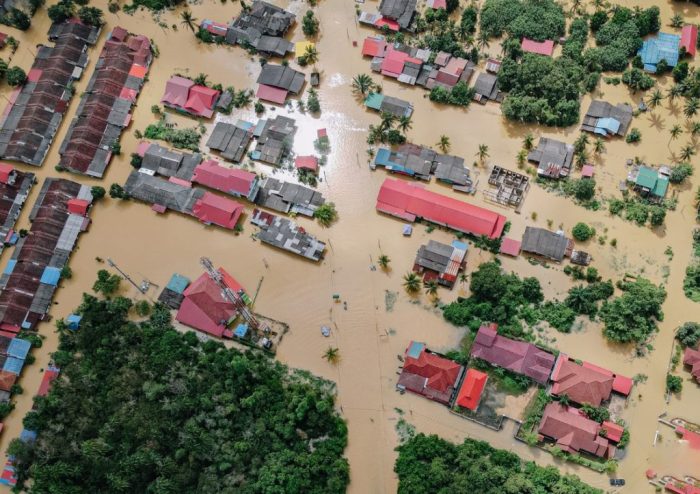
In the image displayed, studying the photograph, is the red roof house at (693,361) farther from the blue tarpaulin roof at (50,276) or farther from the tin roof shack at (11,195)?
the tin roof shack at (11,195)

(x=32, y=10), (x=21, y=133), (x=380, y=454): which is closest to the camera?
(x=380, y=454)

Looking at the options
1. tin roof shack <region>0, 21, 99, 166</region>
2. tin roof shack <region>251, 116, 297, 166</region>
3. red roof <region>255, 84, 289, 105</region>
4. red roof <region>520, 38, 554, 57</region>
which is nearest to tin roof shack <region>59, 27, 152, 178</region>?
tin roof shack <region>0, 21, 99, 166</region>

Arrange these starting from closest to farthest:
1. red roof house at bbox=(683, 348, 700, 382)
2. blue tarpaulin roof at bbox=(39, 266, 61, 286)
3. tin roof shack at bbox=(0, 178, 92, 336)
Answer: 1. red roof house at bbox=(683, 348, 700, 382)
2. tin roof shack at bbox=(0, 178, 92, 336)
3. blue tarpaulin roof at bbox=(39, 266, 61, 286)

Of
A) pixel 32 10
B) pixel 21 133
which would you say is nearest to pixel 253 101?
pixel 21 133

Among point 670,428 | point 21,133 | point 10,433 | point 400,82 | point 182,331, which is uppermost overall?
point 400,82

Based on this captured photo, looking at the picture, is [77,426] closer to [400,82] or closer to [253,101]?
[253,101]

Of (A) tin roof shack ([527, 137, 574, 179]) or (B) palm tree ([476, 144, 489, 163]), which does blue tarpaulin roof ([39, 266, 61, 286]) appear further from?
(A) tin roof shack ([527, 137, 574, 179])
